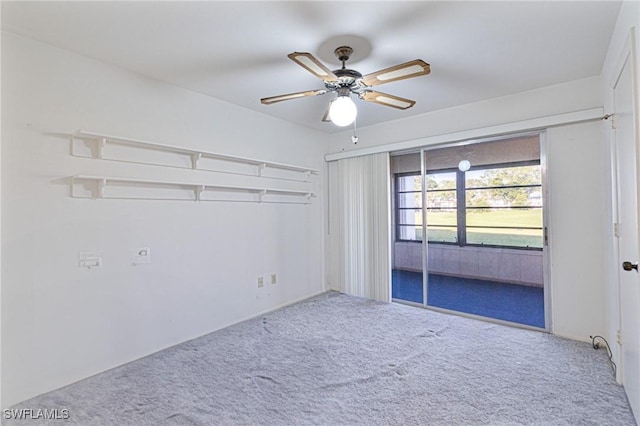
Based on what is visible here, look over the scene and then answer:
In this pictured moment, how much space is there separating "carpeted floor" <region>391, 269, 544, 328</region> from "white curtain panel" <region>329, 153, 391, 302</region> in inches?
10.8

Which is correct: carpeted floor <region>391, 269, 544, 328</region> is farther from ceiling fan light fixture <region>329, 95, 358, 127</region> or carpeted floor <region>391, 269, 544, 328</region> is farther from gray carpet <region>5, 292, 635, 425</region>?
ceiling fan light fixture <region>329, 95, 358, 127</region>

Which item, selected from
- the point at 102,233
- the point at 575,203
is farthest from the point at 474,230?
the point at 102,233

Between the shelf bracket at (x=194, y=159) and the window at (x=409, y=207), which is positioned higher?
the shelf bracket at (x=194, y=159)

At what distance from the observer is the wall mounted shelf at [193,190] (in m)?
2.46

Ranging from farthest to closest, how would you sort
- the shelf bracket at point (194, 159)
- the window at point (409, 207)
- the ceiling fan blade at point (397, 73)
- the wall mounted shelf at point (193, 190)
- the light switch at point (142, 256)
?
the window at point (409, 207), the shelf bracket at point (194, 159), the light switch at point (142, 256), the wall mounted shelf at point (193, 190), the ceiling fan blade at point (397, 73)

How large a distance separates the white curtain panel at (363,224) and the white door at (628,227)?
2365 millimetres

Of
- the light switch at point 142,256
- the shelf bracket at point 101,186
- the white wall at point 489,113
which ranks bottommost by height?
the light switch at point 142,256

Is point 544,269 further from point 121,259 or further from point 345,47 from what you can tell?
point 121,259

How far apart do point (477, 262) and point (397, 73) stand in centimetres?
263

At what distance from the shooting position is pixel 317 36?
2.20 m

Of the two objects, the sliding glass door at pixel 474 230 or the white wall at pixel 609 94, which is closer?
the white wall at pixel 609 94

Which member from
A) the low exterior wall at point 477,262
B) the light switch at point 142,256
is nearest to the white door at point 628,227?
the low exterior wall at point 477,262

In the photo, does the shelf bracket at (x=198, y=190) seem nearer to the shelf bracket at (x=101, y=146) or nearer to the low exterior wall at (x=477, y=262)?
the shelf bracket at (x=101, y=146)

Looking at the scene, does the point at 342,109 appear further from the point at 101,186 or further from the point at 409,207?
the point at 409,207
